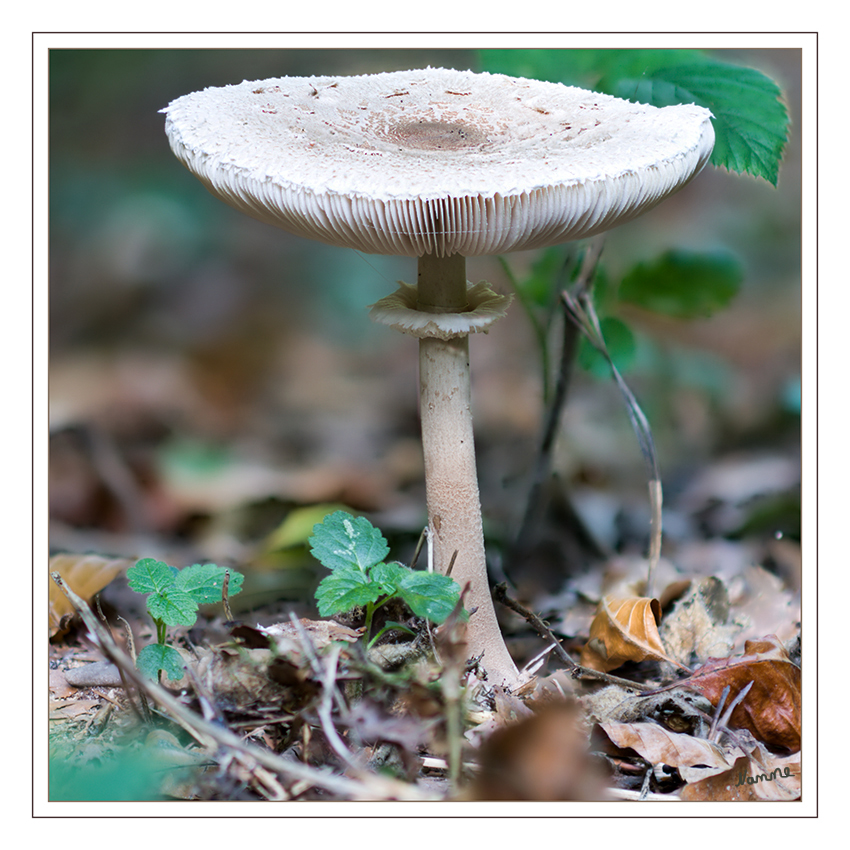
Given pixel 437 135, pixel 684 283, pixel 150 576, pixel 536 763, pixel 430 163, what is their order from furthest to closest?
pixel 684 283
pixel 437 135
pixel 150 576
pixel 430 163
pixel 536 763

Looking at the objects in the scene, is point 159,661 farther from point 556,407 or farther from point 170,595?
point 556,407

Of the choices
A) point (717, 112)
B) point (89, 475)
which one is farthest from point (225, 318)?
point (717, 112)

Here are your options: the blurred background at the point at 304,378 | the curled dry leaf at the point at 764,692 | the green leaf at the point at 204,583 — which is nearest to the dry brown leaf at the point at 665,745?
the curled dry leaf at the point at 764,692

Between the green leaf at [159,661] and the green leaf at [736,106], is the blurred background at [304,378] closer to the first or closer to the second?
the green leaf at [736,106]

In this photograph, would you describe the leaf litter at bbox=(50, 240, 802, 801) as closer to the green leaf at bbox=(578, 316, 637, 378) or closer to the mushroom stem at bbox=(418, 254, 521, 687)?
the mushroom stem at bbox=(418, 254, 521, 687)

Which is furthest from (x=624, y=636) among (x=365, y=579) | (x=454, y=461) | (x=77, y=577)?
(x=77, y=577)

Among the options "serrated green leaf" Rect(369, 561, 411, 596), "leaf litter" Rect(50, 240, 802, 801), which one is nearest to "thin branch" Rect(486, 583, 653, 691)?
"leaf litter" Rect(50, 240, 802, 801)
